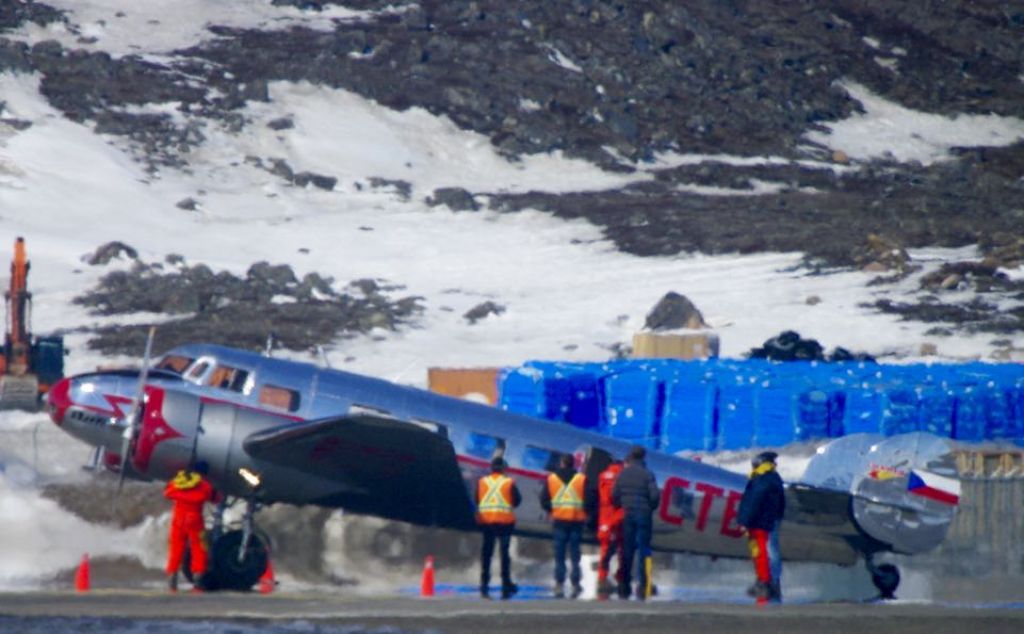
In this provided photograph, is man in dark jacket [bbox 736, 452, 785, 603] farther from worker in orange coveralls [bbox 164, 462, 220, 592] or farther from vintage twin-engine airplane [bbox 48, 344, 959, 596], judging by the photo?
worker in orange coveralls [bbox 164, 462, 220, 592]

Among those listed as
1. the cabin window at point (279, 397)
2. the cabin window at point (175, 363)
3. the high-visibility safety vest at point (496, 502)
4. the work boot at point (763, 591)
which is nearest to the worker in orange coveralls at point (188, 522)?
the cabin window at point (279, 397)

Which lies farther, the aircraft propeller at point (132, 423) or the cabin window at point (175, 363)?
the cabin window at point (175, 363)

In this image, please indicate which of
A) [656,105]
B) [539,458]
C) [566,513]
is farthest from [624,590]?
[656,105]

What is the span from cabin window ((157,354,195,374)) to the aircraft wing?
158cm

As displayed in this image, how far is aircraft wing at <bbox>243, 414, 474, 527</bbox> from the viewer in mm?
20750

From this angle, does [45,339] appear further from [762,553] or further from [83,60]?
[83,60]

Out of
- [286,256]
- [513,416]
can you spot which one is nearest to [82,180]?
[286,256]

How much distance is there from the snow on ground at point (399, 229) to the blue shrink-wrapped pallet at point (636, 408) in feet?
35.1

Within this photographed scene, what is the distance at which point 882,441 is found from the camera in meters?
22.9

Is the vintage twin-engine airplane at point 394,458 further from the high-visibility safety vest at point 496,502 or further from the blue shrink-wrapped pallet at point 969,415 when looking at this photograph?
the blue shrink-wrapped pallet at point 969,415

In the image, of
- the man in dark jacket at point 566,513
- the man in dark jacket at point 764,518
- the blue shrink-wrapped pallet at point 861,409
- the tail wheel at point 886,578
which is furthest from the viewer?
the blue shrink-wrapped pallet at point 861,409

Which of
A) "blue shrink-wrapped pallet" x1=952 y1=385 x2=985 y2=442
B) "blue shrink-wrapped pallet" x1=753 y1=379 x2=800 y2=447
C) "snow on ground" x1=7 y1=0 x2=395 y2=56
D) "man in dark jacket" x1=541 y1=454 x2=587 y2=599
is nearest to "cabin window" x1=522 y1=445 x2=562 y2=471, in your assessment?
"man in dark jacket" x1=541 y1=454 x2=587 y2=599

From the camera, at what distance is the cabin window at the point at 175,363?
22.2 m

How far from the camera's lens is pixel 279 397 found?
858 inches
